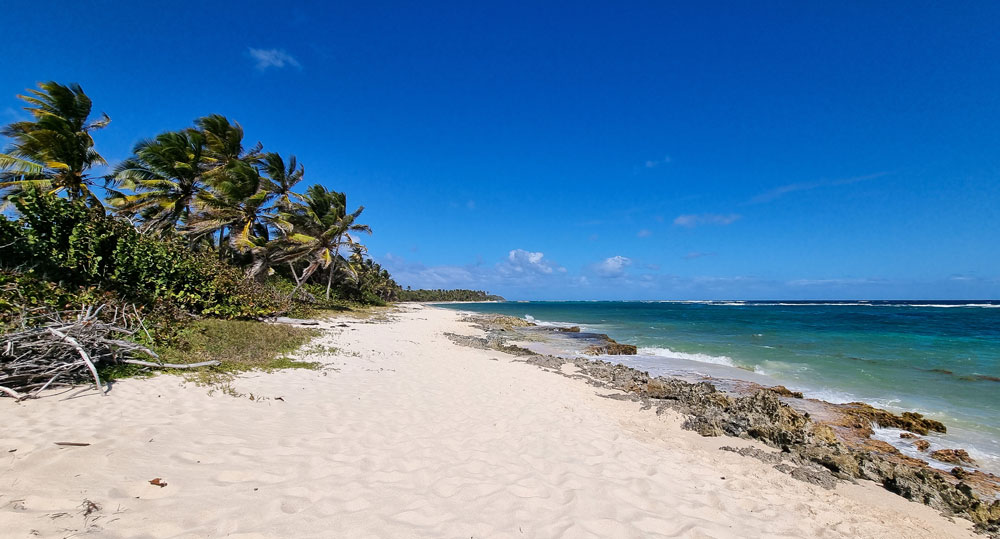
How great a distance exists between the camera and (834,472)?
5441mm

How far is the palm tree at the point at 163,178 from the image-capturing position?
20.6m

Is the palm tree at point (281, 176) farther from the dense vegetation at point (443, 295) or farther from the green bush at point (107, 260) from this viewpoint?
the dense vegetation at point (443, 295)

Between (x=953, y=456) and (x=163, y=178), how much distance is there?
101 feet

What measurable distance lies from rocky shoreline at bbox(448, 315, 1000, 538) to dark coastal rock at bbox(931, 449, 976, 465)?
0.04 ft

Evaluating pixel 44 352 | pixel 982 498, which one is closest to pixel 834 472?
pixel 982 498

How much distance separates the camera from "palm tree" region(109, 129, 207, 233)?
2059cm

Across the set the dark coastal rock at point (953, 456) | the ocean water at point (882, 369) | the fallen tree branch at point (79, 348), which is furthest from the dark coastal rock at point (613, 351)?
the fallen tree branch at point (79, 348)

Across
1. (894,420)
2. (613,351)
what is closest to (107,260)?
(613,351)

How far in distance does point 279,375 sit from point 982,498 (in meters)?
11.0

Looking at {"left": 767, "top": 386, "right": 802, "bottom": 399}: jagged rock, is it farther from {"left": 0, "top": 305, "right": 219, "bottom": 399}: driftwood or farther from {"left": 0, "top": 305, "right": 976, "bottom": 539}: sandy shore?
{"left": 0, "top": 305, "right": 219, "bottom": 399}: driftwood

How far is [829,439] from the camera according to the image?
6.65 m

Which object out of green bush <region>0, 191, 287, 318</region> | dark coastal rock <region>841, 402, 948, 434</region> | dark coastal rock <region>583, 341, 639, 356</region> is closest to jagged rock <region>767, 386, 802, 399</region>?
dark coastal rock <region>841, 402, 948, 434</region>

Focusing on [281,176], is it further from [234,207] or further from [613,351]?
[613,351]

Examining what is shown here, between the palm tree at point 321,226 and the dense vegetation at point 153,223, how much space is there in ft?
0.29
